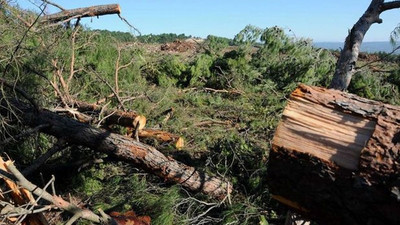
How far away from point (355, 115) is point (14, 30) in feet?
15.4

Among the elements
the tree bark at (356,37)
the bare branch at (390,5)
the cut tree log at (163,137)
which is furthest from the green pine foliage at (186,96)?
the bare branch at (390,5)

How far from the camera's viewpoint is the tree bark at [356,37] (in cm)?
359

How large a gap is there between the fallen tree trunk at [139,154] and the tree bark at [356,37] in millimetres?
1473

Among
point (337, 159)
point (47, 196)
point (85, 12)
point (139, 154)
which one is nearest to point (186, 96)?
point (85, 12)

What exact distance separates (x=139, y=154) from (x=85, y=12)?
3.24 metres

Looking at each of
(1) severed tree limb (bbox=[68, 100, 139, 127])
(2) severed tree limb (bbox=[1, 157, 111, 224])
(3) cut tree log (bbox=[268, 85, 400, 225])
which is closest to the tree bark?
(3) cut tree log (bbox=[268, 85, 400, 225])

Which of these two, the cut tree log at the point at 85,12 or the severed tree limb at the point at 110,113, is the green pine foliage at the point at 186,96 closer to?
the severed tree limb at the point at 110,113

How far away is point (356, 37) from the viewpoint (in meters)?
3.59

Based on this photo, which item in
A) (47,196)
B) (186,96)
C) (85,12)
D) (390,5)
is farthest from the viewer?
(186,96)

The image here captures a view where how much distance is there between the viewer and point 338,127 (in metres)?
1.64

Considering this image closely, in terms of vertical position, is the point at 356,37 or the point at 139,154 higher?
the point at 356,37

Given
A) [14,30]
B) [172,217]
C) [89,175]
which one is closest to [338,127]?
[172,217]

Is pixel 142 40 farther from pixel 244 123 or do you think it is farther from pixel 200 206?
pixel 200 206

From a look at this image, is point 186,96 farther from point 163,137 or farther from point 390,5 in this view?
point 390,5
